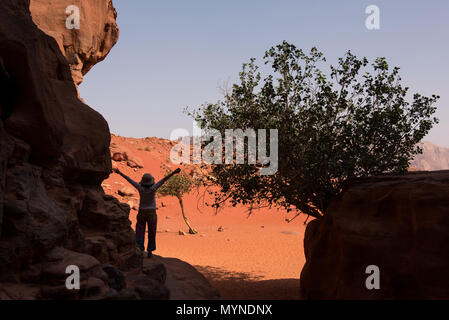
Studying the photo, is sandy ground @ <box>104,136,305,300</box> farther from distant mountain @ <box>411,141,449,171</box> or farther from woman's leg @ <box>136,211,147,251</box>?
distant mountain @ <box>411,141,449,171</box>

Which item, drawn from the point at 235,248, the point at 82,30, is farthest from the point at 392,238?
the point at 82,30

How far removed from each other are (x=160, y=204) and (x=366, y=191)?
3465 centimetres

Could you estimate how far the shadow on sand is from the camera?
496 inches

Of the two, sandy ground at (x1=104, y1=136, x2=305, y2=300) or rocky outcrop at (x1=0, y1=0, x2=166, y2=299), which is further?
sandy ground at (x1=104, y1=136, x2=305, y2=300)

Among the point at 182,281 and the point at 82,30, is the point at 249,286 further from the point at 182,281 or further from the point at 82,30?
the point at 82,30

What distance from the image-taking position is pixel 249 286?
14.2 meters

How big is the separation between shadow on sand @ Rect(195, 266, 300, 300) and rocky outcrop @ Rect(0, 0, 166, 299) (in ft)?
18.1

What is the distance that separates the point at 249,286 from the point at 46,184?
9.71m

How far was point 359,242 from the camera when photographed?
875 cm

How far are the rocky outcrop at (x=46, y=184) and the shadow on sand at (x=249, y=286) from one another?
5.51 metres

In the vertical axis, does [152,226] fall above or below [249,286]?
above

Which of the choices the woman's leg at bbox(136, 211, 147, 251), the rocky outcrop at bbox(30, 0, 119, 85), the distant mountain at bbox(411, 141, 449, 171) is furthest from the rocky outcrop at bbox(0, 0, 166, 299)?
the distant mountain at bbox(411, 141, 449, 171)
